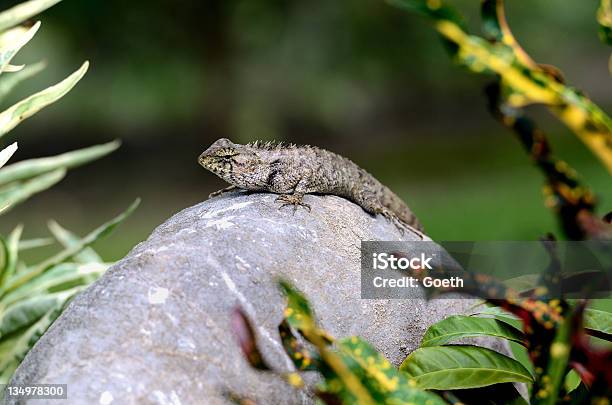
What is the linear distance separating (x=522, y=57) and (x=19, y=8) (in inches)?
73.2

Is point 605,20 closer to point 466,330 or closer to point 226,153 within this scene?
point 466,330

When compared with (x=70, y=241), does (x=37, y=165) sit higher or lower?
higher

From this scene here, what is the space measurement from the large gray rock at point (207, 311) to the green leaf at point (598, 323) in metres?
0.54

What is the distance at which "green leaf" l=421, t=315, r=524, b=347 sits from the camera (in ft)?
7.18

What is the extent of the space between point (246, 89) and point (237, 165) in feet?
20.8

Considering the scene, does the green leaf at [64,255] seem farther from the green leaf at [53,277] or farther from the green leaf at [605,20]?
the green leaf at [605,20]

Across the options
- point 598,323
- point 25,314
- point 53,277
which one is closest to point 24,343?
point 25,314

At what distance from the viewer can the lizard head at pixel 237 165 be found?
2.88m

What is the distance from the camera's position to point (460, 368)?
209 centimetres

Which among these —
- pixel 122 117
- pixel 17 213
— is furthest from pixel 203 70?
pixel 17 213

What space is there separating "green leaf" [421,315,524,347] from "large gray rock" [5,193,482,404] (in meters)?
0.21

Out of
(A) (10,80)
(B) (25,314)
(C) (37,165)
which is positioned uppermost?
(A) (10,80)

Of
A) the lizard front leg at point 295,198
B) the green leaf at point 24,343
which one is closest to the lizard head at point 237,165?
the lizard front leg at point 295,198

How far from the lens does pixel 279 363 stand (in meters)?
2.07
